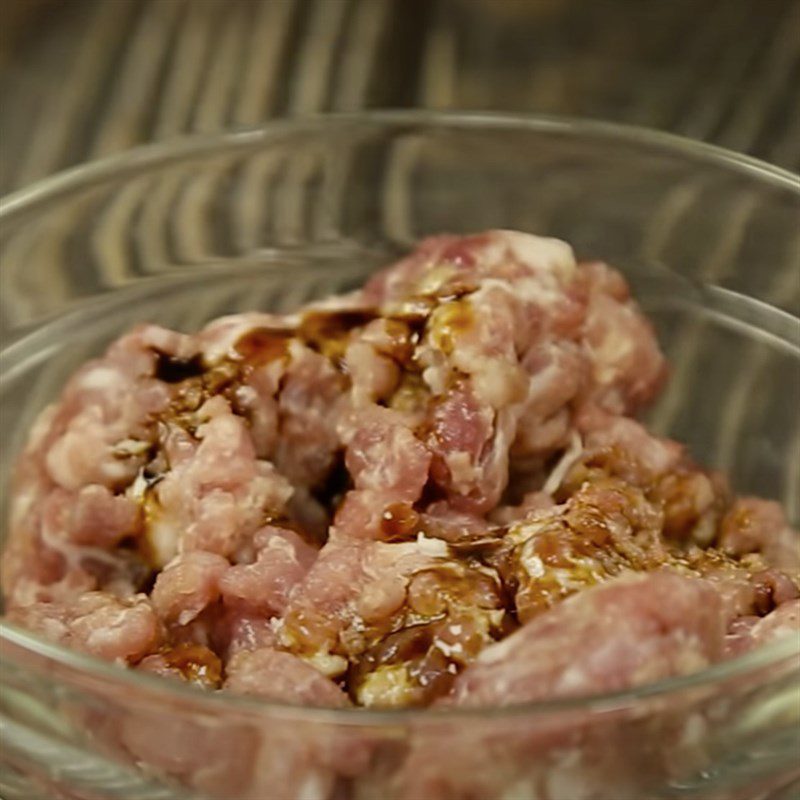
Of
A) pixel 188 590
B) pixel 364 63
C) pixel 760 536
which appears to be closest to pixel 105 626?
pixel 188 590

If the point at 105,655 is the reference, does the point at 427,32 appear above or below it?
above

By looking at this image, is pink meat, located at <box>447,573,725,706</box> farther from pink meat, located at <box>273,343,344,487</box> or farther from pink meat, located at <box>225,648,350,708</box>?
pink meat, located at <box>273,343,344,487</box>

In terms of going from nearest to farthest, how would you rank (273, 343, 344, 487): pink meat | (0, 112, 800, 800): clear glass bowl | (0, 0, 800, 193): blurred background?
(273, 343, 344, 487): pink meat < (0, 112, 800, 800): clear glass bowl < (0, 0, 800, 193): blurred background

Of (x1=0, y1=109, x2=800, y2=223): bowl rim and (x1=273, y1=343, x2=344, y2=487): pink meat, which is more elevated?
(x1=0, y1=109, x2=800, y2=223): bowl rim

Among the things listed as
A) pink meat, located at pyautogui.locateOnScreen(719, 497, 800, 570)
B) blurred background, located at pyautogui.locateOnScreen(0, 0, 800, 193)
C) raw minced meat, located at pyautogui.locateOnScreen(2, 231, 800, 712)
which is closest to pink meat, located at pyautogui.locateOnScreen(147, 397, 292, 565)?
raw minced meat, located at pyautogui.locateOnScreen(2, 231, 800, 712)

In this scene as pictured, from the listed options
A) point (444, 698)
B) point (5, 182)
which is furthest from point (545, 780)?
point (5, 182)

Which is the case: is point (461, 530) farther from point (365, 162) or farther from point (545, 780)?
point (365, 162)
